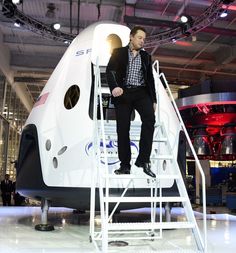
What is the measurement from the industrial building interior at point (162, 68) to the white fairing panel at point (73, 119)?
864 millimetres

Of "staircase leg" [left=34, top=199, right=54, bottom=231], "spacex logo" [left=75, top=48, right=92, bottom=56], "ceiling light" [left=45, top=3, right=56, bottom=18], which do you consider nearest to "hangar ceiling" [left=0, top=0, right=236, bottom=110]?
"ceiling light" [left=45, top=3, right=56, bottom=18]

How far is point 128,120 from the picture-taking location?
13.3ft

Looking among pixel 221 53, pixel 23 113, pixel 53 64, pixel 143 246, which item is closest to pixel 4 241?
pixel 143 246

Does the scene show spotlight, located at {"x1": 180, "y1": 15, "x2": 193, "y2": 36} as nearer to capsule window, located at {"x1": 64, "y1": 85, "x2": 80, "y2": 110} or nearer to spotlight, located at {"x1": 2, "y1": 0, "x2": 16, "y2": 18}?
spotlight, located at {"x1": 2, "y1": 0, "x2": 16, "y2": 18}

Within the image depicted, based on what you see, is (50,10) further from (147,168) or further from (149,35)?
(147,168)

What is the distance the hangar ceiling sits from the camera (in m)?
11.4

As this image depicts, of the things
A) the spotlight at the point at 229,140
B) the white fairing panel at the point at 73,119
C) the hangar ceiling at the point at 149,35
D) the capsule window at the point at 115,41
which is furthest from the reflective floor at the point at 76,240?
the spotlight at the point at 229,140

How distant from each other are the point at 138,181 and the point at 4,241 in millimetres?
1939

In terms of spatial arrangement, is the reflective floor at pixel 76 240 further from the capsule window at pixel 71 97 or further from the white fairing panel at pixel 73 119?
the capsule window at pixel 71 97

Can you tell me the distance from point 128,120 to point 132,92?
0.99ft

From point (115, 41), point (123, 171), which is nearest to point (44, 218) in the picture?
point (123, 171)

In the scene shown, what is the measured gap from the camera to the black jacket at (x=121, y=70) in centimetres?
403

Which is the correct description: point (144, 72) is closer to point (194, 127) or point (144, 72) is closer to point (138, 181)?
point (138, 181)

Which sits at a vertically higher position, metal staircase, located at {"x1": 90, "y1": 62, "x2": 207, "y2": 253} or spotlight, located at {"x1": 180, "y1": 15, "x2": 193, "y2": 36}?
spotlight, located at {"x1": 180, "y1": 15, "x2": 193, "y2": 36}
